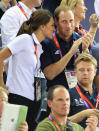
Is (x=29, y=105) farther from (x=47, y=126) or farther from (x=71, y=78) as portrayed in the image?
(x=47, y=126)

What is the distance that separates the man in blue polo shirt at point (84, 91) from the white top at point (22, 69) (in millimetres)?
417

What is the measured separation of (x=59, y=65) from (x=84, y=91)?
366mm

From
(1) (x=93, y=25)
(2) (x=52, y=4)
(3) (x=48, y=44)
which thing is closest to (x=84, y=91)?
(3) (x=48, y=44)

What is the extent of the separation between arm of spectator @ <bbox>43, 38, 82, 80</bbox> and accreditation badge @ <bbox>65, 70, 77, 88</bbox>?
0.30 ft

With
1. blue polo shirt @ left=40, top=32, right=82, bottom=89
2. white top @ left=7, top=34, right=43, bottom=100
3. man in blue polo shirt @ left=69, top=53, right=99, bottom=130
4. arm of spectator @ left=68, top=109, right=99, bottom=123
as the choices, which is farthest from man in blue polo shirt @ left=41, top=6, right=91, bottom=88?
arm of spectator @ left=68, top=109, right=99, bottom=123

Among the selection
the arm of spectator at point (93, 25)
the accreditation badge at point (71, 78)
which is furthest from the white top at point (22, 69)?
the arm of spectator at point (93, 25)

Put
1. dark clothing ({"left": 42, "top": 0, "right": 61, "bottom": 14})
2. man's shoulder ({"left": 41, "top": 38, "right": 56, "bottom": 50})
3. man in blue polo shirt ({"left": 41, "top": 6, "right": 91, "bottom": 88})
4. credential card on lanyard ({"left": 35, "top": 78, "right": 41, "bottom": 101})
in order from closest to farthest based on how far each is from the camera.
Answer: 1. credential card on lanyard ({"left": 35, "top": 78, "right": 41, "bottom": 101})
2. man in blue polo shirt ({"left": 41, "top": 6, "right": 91, "bottom": 88})
3. man's shoulder ({"left": 41, "top": 38, "right": 56, "bottom": 50})
4. dark clothing ({"left": 42, "top": 0, "right": 61, "bottom": 14})

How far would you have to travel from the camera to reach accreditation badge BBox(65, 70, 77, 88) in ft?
14.1

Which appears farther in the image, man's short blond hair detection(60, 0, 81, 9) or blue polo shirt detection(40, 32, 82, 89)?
man's short blond hair detection(60, 0, 81, 9)

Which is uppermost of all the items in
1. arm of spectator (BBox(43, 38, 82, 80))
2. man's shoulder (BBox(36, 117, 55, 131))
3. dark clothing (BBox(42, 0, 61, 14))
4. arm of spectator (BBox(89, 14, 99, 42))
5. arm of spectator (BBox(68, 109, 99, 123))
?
dark clothing (BBox(42, 0, 61, 14))

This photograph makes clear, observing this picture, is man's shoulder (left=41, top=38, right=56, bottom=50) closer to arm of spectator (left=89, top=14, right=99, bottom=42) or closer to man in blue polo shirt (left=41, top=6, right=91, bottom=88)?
man in blue polo shirt (left=41, top=6, right=91, bottom=88)

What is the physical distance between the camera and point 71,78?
14.2 feet

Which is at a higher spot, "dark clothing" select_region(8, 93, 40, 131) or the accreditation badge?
the accreditation badge

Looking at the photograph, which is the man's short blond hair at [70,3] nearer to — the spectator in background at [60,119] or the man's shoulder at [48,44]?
the man's shoulder at [48,44]
